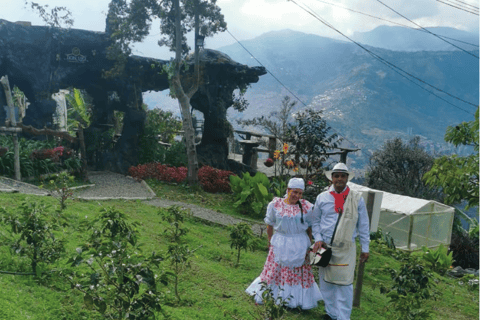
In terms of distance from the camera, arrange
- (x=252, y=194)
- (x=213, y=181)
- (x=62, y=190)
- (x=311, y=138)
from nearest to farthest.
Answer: (x=62, y=190) → (x=311, y=138) → (x=252, y=194) → (x=213, y=181)

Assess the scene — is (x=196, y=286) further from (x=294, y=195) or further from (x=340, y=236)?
(x=340, y=236)

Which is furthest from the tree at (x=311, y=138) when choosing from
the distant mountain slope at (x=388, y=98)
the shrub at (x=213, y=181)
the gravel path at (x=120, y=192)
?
the distant mountain slope at (x=388, y=98)

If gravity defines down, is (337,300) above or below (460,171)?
below

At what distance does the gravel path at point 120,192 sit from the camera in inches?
405

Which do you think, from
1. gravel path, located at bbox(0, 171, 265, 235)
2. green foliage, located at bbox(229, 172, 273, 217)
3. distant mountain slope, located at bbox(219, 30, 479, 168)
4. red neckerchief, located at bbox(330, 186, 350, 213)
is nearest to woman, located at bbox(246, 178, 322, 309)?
red neckerchief, located at bbox(330, 186, 350, 213)

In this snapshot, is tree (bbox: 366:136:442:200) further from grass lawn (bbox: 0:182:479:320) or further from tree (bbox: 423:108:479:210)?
tree (bbox: 423:108:479:210)

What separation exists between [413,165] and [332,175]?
21.2 m

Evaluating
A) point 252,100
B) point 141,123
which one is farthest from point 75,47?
point 252,100

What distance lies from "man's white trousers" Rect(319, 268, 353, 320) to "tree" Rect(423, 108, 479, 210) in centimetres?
A: 151

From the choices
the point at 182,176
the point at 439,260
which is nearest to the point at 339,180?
the point at 439,260

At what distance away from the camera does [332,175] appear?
16.6ft

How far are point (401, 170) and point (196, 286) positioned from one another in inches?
844

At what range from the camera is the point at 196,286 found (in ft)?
18.2

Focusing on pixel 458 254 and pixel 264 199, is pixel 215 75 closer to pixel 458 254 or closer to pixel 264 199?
pixel 264 199
